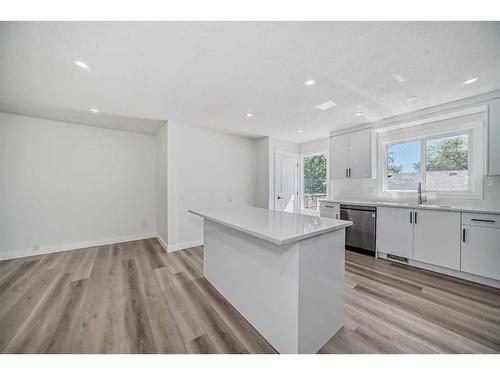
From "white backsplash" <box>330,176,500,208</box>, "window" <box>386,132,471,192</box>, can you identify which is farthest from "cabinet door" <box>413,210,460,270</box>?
"window" <box>386,132,471,192</box>

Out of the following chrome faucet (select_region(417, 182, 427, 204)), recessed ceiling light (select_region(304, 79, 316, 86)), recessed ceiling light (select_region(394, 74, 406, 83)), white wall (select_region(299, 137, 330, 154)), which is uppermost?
recessed ceiling light (select_region(304, 79, 316, 86))

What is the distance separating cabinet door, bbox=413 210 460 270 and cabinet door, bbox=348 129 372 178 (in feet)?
3.65

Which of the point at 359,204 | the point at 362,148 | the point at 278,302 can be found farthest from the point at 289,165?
the point at 278,302

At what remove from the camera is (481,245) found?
89.4 inches

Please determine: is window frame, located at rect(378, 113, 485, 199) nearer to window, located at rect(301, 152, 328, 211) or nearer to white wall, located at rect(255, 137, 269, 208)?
window, located at rect(301, 152, 328, 211)

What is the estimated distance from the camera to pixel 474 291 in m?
2.13

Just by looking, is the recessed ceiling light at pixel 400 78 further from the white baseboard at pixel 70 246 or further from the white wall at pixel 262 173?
the white baseboard at pixel 70 246

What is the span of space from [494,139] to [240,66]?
10.5 feet

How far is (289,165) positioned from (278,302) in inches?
162

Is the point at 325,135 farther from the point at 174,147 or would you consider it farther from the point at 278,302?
the point at 278,302

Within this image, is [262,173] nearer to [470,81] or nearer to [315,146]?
[315,146]

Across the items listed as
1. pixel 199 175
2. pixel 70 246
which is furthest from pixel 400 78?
pixel 70 246

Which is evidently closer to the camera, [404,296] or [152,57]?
[152,57]

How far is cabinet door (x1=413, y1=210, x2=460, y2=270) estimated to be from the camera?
2.45 m
